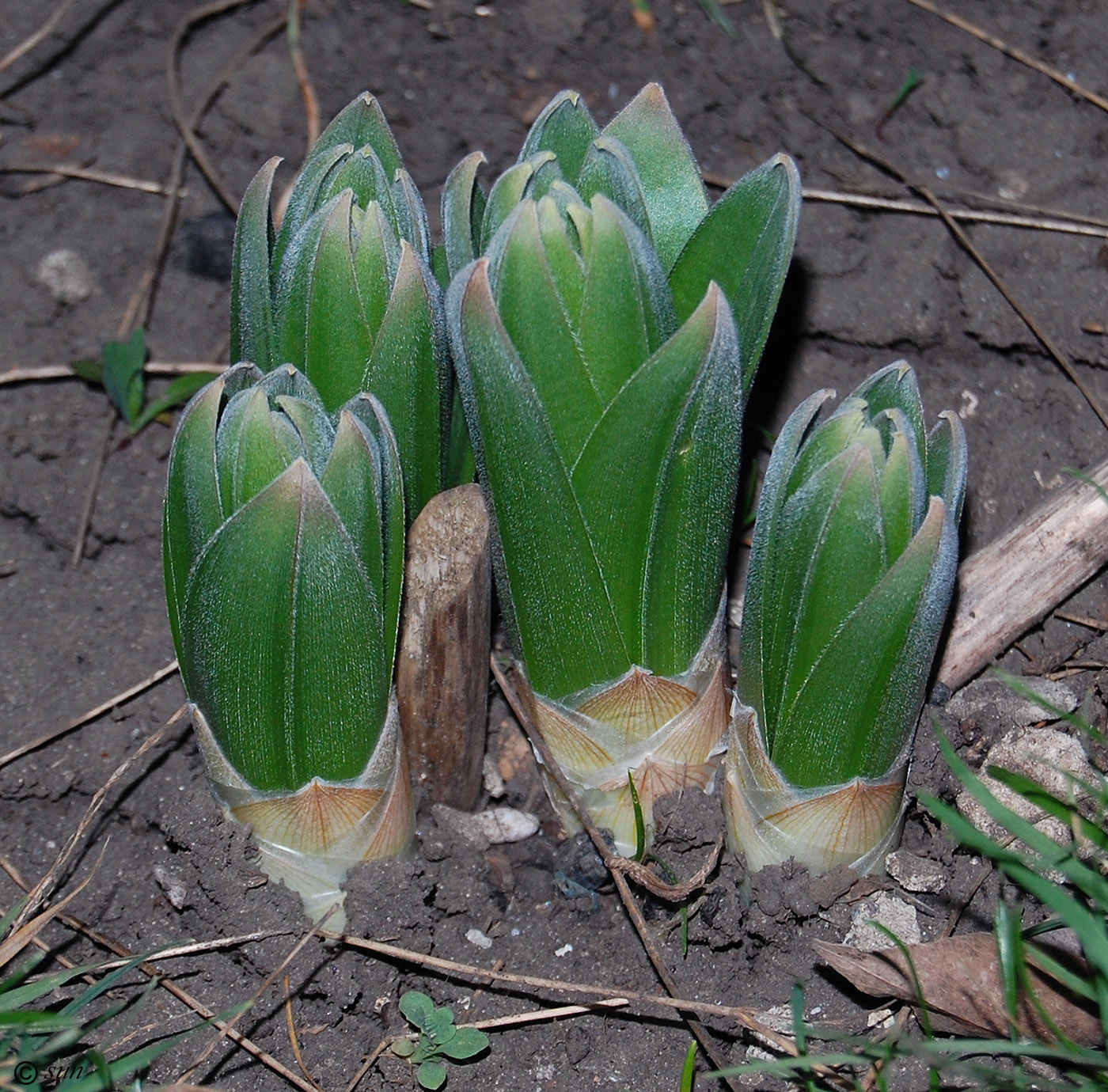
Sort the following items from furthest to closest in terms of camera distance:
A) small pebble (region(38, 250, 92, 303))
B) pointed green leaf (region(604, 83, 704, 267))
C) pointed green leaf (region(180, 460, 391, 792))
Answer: small pebble (region(38, 250, 92, 303)) < pointed green leaf (region(604, 83, 704, 267)) < pointed green leaf (region(180, 460, 391, 792))

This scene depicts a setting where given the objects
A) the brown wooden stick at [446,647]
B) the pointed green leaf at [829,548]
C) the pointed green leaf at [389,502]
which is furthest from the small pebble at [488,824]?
the pointed green leaf at [829,548]

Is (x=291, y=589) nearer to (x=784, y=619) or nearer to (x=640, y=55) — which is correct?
(x=784, y=619)

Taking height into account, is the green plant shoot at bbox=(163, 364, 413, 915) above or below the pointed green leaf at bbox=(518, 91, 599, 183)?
below

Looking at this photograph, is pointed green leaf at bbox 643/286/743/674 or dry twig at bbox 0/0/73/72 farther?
dry twig at bbox 0/0/73/72

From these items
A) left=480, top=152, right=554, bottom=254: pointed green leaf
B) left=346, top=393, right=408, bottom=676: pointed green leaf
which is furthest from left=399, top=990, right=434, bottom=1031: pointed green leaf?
left=480, top=152, right=554, bottom=254: pointed green leaf

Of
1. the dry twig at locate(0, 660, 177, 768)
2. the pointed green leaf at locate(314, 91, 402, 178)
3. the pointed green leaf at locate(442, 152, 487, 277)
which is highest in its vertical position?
the pointed green leaf at locate(314, 91, 402, 178)

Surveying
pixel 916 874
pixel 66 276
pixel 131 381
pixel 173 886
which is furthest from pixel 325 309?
pixel 66 276

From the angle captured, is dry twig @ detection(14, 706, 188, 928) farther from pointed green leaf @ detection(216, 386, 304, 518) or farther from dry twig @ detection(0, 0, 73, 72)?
dry twig @ detection(0, 0, 73, 72)

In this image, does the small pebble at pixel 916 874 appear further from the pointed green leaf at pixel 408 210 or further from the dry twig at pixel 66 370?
the dry twig at pixel 66 370
